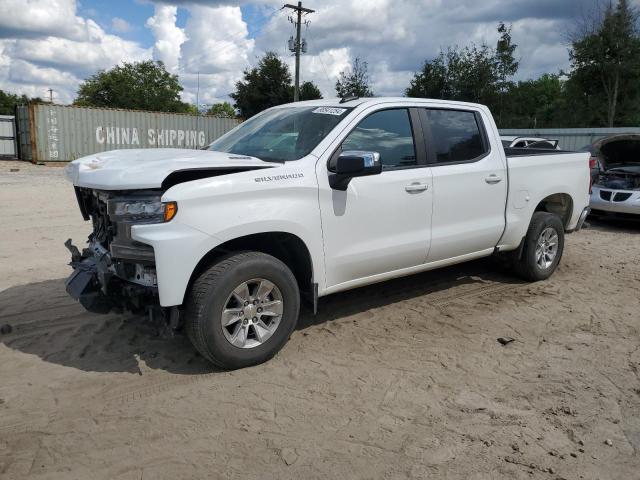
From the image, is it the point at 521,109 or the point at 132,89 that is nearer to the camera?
the point at 521,109

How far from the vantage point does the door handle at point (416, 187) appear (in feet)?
14.9

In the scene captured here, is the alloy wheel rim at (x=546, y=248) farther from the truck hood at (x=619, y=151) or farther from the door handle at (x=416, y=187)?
the truck hood at (x=619, y=151)

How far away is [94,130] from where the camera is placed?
24906 mm

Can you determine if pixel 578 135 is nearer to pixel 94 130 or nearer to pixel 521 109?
pixel 521 109

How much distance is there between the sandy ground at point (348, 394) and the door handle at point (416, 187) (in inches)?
47.2

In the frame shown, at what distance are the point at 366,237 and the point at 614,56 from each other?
31207mm

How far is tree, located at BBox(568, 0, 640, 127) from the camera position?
28.5 m

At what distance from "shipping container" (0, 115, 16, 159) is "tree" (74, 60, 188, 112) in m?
35.1

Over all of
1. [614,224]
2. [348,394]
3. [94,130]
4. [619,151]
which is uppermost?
[94,130]

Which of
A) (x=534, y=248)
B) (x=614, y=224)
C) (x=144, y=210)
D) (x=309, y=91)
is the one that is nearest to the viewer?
(x=144, y=210)

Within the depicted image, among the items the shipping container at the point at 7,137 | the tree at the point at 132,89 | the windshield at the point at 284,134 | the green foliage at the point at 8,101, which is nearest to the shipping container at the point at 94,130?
the shipping container at the point at 7,137

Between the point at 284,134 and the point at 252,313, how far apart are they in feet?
5.18

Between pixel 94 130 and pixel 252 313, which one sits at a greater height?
pixel 94 130

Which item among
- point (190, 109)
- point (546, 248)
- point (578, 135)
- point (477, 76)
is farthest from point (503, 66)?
point (190, 109)
